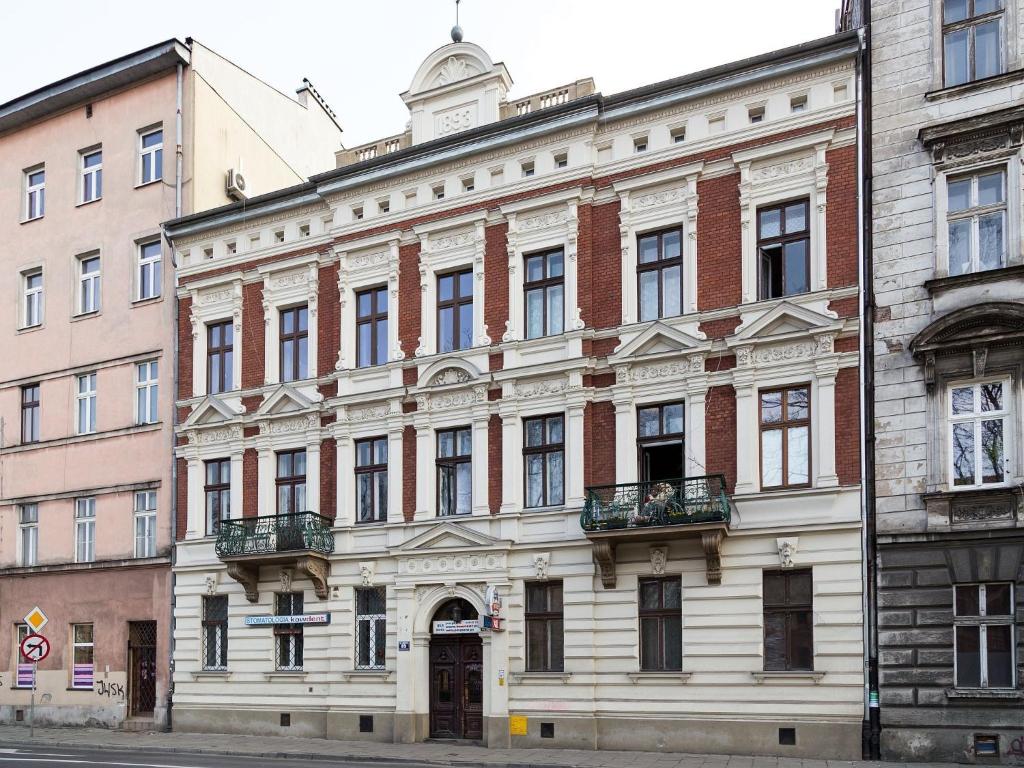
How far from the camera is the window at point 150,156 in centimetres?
3209

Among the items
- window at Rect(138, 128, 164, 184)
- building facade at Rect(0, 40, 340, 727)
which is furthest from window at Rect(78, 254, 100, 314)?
window at Rect(138, 128, 164, 184)

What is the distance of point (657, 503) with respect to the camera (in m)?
22.0

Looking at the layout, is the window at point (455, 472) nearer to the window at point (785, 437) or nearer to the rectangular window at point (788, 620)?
the window at point (785, 437)

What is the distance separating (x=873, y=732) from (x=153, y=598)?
1844 cm

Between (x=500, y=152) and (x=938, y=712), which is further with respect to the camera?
(x=500, y=152)

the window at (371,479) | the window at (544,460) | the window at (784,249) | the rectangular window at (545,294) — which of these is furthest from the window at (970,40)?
the window at (371,479)

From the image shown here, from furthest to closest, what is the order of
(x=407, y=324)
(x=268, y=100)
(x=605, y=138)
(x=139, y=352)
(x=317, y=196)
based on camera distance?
(x=268, y=100), (x=139, y=352), (x=317, y=196), (x=407, y=324), (x=605, y=138)

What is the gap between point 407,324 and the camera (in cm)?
2656

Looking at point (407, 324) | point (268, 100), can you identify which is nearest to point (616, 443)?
point (407, 324)

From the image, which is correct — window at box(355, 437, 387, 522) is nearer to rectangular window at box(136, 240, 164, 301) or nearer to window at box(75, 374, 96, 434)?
rectangular window at box(136, 240, 164, 301)

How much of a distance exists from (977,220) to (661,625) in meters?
9.69

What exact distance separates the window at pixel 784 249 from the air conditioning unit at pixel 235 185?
1654 centimetres

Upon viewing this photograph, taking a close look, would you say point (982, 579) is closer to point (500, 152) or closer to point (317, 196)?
point (500, 152)

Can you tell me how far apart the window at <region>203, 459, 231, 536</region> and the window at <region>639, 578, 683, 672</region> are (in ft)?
37.9
